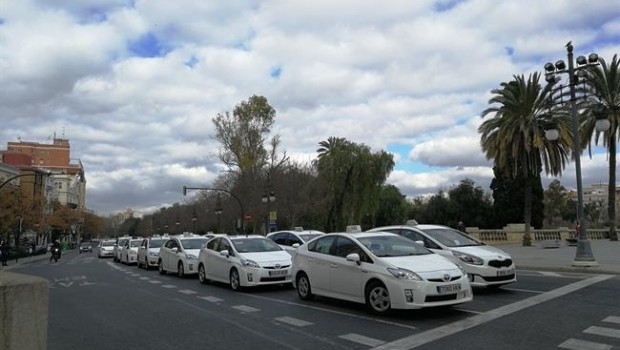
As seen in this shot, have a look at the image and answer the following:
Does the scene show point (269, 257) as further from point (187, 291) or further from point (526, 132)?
point (526, 132)

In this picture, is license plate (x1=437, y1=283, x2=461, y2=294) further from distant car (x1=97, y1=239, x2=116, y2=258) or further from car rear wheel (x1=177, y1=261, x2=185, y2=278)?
distant car (x1=97, y1=239, x2=116, y2=258)

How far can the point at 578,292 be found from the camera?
12445 millimetres

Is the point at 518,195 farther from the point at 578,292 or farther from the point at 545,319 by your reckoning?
the point at 545,319

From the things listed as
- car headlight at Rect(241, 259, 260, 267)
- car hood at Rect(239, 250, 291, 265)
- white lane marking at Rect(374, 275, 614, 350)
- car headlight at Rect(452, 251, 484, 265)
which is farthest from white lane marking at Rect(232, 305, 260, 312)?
car headlight at Rect(452, 251, 484, 265)

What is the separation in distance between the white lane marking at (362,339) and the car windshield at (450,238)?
5.68m

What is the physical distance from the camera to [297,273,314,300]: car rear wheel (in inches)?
483

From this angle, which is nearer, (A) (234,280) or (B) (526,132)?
(A) (234,280)

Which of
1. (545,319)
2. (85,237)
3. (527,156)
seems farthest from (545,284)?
(85,237)

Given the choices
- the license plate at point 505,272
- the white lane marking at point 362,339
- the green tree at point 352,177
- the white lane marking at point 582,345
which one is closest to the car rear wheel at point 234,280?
the license plate at point 505,272

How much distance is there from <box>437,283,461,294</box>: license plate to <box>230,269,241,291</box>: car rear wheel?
6.76 meters

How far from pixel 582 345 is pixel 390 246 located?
407 centimetres

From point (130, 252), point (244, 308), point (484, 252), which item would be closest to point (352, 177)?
point (130, 252)

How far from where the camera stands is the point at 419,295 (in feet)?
30.3

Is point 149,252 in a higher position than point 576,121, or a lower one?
lower
